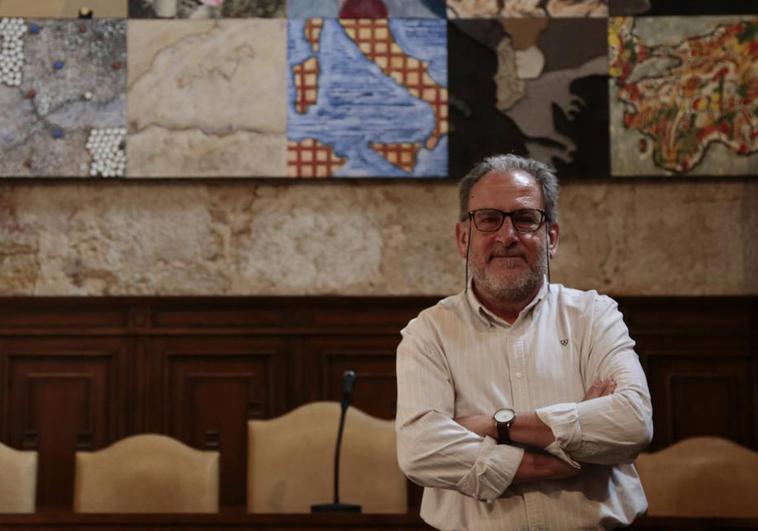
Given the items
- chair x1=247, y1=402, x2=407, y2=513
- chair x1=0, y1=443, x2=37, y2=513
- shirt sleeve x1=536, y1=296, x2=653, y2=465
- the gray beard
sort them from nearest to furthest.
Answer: shirt sleeve x1=536, y1=296, x2=653, y2=465 < the gray beard < chair x1=0, y1=443, x2=37, y2=513 < chair x1=247, y1=402, x2=407, y2=513

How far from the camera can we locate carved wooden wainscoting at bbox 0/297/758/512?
624cm

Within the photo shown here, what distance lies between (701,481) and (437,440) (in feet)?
7.50

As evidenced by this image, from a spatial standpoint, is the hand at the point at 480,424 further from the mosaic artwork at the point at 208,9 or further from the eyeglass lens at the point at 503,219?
the mosaic artwork at the point at 208,9

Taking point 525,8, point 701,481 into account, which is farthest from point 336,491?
point 525,8

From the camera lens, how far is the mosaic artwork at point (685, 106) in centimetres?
633

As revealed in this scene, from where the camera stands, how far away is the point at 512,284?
3.18m

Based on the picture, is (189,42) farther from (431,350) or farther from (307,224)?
(431,350)

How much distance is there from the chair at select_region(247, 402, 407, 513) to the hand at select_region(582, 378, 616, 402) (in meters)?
2.17

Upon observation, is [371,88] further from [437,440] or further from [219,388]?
[437,440]

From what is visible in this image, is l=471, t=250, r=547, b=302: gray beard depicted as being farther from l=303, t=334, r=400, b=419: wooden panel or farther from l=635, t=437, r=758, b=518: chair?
l=303, t=334, r=400, b=419: wooden panel

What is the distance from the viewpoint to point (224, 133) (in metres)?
6.32

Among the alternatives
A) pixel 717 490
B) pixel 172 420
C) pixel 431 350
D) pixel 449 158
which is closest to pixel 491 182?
pixel 431 350

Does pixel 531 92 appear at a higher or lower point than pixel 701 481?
higher

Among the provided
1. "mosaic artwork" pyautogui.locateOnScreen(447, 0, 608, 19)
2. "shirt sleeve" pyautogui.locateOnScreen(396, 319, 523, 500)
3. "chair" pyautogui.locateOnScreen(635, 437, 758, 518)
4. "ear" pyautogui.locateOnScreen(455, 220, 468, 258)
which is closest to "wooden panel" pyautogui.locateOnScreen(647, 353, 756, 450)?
"chair" pyautogui.locateOnScreen(635, 437, 758, 518)
